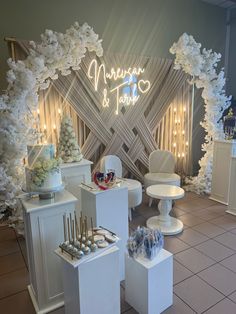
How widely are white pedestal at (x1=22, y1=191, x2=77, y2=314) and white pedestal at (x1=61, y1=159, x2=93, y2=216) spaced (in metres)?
0.99

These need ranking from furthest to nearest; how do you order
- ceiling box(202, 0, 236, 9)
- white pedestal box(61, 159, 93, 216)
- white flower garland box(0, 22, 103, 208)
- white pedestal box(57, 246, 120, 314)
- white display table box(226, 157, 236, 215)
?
ceiling box(202, 0, 236, 9) < white display table box(226, 157, 236, 215) < white pedestal box(61, 159, 93, 216) < white flower garland box(0, 22, 103, 208) < white pedestal box(57, 246, 120, 314)

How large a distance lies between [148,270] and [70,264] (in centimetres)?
61

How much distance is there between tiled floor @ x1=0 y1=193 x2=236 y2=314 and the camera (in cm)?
210

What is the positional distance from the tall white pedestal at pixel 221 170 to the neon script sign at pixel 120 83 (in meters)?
1.64

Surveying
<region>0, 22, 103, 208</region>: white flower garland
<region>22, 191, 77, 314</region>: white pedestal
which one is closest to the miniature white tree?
<region>0, 22, 103, 208</region>: white flower garland

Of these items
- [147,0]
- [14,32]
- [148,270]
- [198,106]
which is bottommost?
[148,270]

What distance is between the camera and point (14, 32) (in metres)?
3.50

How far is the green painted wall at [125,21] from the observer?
3.53 m

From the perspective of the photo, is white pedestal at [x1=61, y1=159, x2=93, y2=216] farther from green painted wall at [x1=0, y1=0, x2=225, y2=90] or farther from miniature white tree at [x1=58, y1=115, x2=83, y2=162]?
green painted wall at [x1=0, y1=0, x2=225, y2=90]

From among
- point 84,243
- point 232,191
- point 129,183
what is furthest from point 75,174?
point 232,191

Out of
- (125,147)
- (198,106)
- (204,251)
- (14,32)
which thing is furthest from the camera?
(198,106)

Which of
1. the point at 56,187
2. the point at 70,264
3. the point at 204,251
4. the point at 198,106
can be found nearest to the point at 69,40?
the point at 56,187

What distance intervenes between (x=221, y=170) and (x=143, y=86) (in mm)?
1997

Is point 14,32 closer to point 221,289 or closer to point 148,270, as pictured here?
point 148,270
